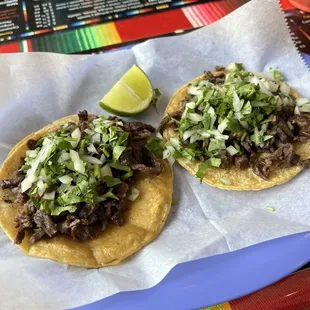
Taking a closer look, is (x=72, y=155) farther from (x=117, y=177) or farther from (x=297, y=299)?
(x=297, y=299)

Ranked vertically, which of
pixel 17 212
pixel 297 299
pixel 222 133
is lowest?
pixel 297 299

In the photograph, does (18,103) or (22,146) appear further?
(18,103)

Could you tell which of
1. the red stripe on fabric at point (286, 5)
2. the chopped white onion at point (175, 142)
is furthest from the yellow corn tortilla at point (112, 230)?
the red stripe on fabric at point (286, 5)

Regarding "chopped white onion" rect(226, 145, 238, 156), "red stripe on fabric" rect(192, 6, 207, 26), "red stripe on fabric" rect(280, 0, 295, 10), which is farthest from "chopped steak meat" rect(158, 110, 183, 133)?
"red stripe on fabric" rect(280, 0, 295, 10)

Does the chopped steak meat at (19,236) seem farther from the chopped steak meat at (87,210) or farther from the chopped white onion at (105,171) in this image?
the chopped white onion at (105,171)

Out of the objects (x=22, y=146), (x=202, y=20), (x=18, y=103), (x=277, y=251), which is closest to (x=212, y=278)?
(x=277, y=251)

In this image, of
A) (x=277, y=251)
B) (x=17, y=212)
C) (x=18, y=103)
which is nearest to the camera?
(x=277, y=251)

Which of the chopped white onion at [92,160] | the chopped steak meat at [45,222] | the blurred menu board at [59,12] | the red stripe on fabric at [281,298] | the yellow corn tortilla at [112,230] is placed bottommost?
the red stripe on fabric at [281,298]
